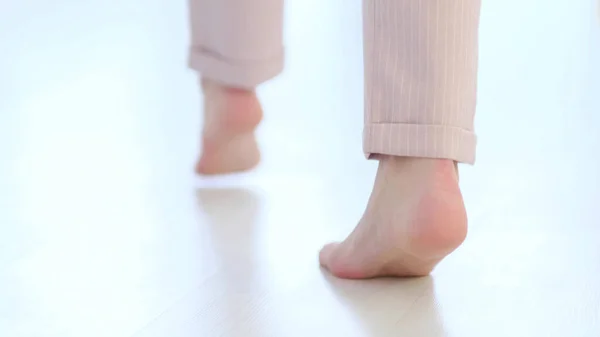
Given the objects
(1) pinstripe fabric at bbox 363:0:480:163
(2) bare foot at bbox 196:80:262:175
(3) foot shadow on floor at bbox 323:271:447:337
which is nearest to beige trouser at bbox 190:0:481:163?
(1) pinstripe fabric at bbox 363:0:480:163

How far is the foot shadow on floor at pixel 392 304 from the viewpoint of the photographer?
0.89 meters

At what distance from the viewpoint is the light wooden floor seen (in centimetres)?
92

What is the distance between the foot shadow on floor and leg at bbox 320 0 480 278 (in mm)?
43

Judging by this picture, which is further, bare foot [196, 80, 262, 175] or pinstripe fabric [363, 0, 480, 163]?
bare foot [196, 80, 262, 175]

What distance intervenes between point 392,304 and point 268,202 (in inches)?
13.0

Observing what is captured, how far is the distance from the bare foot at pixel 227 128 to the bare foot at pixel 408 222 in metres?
0.38

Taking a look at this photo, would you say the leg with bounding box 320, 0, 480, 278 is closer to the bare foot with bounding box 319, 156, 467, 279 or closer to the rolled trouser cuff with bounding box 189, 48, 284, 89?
the bare foot with bounding box 319, 156, 467, 279

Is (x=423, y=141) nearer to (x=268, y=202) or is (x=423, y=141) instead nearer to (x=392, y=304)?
(x=392, y=304)

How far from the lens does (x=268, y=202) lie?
1.23 meters

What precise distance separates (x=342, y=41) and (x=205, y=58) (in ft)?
2.57

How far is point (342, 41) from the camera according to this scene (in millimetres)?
2088

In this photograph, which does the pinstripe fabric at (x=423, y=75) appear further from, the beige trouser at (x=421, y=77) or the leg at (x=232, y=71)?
the leg at (x=232, y=71)

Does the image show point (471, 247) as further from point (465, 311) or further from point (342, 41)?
point (342, 41)

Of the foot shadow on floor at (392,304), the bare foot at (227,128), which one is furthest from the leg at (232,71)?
the foot shadow on floor at (392,304)
